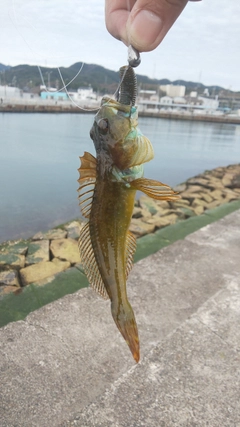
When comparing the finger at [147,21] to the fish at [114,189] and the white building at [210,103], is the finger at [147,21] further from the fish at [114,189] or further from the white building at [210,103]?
the white building at [210,103]

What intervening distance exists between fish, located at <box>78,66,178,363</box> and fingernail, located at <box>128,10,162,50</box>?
1.23ft

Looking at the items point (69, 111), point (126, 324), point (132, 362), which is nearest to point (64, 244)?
point (132, 362)

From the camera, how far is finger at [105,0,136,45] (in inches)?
85.4

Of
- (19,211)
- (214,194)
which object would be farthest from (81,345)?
(214,194)

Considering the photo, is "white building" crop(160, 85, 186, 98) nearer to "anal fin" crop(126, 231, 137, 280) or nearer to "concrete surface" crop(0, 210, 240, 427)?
"concrete surface" crop(0, 210, 240, 427)

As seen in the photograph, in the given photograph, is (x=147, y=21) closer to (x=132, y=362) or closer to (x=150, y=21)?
(x=150, y=21)

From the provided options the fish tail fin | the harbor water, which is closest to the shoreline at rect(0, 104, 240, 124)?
the harbor water

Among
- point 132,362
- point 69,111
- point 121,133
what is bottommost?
point 69,111

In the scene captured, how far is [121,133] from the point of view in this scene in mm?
1663

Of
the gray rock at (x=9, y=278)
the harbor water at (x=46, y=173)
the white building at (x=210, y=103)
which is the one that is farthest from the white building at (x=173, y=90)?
the gray rock at (x=9, y=278)

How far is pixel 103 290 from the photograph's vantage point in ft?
5.73

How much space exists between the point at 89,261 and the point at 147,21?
1.33 meters

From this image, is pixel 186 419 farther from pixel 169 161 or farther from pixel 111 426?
pixel 169 161

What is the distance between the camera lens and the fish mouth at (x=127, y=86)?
1530 mm
